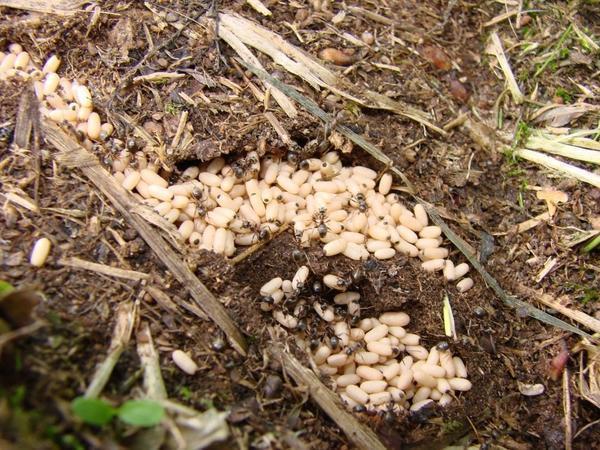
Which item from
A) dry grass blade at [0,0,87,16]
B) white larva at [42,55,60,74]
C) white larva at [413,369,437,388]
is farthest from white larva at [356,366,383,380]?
dry grass blade at [0,0,87,16]

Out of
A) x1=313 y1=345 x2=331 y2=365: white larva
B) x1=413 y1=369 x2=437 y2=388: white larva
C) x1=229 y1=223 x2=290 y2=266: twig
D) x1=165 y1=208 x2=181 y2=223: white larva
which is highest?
x1=165 y1=208 x2=181 y2=223: white larva

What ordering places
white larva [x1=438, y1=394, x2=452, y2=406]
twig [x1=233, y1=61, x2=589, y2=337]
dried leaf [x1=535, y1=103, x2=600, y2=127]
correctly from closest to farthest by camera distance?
1. white larva [x1=438, y1=394, x2=452, y2=406]
2. twig [x1=233, y1=61, x2=589, y2=337]
3. dried leaf [x1=535, y1=103, x2=600, y2=127]

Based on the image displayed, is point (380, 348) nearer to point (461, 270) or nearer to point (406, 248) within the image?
point (406, 248)

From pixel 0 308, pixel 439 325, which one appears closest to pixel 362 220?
pixel 439 325

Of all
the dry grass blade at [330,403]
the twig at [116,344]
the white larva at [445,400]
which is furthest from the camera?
the white larva at [445,400]

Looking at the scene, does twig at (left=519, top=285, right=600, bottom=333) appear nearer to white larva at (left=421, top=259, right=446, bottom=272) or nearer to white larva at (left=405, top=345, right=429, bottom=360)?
white larva at (left=421, top=259, right=446, bottom=272)

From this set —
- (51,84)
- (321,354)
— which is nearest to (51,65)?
(51,84)

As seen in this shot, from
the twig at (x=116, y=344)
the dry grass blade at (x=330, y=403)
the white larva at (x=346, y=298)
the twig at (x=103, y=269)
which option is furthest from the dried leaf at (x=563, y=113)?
the twig at (x=116, y=344)

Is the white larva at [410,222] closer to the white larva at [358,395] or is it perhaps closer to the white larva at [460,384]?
the white larva at [460,384]
